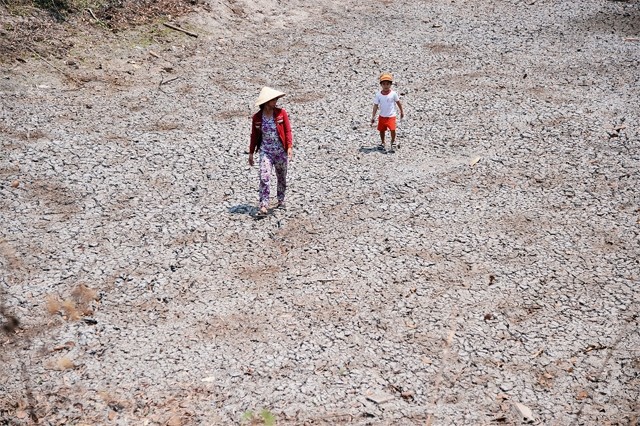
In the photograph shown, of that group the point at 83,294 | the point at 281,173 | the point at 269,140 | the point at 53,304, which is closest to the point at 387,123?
the point at 281,173

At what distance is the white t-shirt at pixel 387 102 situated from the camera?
1059cm

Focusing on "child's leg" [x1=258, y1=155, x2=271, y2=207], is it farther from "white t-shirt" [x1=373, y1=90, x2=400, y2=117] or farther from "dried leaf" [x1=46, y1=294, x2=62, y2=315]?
"dried leaf" [x1=46, y1=294, x2=62, y2=315]

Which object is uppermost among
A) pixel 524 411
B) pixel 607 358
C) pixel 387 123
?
pixel 387 123

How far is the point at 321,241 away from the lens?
8.59 m

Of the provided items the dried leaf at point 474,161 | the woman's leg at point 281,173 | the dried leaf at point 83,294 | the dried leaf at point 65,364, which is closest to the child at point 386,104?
the dried leaf at point 474,161

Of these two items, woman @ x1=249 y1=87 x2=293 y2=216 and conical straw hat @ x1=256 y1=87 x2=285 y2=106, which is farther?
woman @ x1=249 y1=87 x2=293 y2=216

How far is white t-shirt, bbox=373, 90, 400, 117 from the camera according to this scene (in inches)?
417

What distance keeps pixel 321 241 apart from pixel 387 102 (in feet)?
10.5

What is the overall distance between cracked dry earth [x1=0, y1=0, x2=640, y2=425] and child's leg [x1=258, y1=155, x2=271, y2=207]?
1.08 feet

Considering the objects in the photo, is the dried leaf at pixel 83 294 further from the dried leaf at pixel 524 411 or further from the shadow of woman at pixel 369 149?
the shadow of woman at pixel 369 149

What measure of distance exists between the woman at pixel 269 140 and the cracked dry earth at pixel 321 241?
63 cm

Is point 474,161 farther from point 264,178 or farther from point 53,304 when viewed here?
point 53,304

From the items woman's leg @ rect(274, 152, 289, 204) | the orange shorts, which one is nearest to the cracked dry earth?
woman's leg @ rect(274, 152, 289, 204)

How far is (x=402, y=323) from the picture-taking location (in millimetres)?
7109
